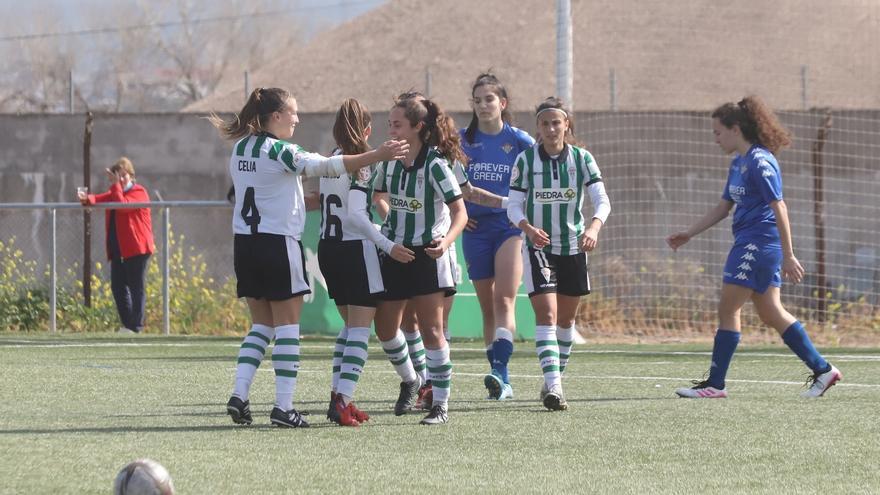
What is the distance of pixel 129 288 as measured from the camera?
15.6 meters

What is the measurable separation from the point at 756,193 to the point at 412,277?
252cm

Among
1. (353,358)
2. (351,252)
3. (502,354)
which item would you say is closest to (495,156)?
(502,354)

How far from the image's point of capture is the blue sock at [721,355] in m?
9.11

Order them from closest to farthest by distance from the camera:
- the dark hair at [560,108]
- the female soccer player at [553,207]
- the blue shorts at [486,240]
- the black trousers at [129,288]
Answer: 1. the female soccer player at [553,207]
2. the dark hair at [560,108]
3. the blue shorts at [486,240]
4. the black trousers at [129,288]

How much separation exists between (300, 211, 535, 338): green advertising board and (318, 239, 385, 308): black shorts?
23.5 feet

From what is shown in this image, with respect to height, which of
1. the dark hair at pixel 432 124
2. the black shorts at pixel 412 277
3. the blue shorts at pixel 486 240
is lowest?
the black shorts at pixel 412 277

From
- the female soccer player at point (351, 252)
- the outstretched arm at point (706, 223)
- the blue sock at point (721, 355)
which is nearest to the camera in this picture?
the female soccer player at point (351, 252)

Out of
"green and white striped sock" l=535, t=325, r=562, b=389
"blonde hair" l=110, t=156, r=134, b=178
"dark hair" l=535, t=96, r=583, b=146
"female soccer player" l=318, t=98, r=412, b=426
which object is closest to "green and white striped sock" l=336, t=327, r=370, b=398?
"female soccer player" l=318, t=98, r=412, b=426

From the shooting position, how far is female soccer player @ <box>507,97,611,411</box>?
27.9ft

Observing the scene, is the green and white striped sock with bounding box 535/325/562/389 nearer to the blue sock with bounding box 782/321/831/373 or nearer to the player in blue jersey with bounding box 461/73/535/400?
the player in blue jersey with bounding box 461/73/535/400

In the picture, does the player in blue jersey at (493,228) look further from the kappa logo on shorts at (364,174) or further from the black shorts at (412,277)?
the kappa logo on shorts at (364,174)

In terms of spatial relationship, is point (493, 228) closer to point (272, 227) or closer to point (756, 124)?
point (756, 124)

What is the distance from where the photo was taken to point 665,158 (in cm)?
A: 1848

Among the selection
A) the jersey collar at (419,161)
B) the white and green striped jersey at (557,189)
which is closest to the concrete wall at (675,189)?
the white and green striped jersey at (557,189)
